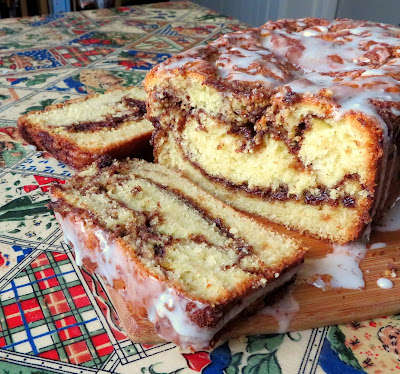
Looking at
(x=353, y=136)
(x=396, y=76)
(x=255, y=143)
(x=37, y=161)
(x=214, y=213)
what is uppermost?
(x=396, y=76)

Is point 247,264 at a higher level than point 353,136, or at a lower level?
lower

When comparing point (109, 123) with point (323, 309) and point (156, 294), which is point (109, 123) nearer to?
point (156, 294)

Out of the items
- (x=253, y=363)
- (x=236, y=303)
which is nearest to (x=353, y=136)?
(x=236, y=303)

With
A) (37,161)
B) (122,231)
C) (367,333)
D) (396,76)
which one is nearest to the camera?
(367,333)

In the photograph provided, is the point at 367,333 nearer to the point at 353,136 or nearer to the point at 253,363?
the point at 253,363

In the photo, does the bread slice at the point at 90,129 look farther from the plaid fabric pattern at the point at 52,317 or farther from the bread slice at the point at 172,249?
the plaid fabric pattern at the point at 52,317

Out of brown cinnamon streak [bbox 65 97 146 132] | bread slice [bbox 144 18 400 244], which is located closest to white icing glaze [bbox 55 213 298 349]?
bread slice [bbox 144 18 400 244]

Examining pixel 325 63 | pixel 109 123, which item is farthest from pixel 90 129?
pixel 325 63
